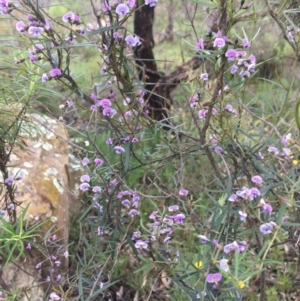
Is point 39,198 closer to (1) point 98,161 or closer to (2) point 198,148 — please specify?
(1) point 98,161

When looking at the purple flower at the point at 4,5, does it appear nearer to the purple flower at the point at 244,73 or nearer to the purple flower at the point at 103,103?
the purple flower at the point at 103,103

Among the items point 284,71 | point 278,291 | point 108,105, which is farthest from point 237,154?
point 284,71

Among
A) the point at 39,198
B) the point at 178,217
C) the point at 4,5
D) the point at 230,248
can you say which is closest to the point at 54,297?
the point at 178,217

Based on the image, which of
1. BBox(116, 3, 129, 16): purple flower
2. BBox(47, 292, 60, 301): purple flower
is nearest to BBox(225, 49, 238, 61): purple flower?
BBox(116, 3, 129, 16): purple flower

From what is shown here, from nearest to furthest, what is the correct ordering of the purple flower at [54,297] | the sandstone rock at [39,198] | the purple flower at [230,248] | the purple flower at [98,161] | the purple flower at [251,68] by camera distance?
the purple flower at [230,248]
the purple flower at [251,68]
the purple flower at [54,297]
the purple flower at [98,161]
the sandstone rock at [39,198]

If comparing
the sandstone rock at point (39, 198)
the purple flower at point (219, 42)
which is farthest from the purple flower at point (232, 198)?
the sandstone rock at point (39, 198)

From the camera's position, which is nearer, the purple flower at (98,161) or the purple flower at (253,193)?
the purple flower at (253,193)

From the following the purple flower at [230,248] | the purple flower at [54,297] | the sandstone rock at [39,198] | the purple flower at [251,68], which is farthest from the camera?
the sandstone rock at [39,198]

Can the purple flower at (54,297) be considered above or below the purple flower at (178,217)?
below


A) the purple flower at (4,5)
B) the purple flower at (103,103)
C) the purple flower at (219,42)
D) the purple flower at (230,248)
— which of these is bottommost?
the purple flower at (230,248)

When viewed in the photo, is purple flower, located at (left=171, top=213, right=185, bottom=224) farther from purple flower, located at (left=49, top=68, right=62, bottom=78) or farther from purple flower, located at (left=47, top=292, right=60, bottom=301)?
purple flower, located at (left=49, top=68, right=62, bottom=78)

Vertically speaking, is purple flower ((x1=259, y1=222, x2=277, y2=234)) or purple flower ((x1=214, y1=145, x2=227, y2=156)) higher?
purple flower ((x1=214, y1=145, x2=227, y2=156))

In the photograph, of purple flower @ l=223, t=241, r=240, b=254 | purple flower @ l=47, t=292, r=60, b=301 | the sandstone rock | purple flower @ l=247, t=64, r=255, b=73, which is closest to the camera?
purple flower @ l=223, t=241, r=240, b=254

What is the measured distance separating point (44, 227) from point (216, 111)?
1.12 meters
